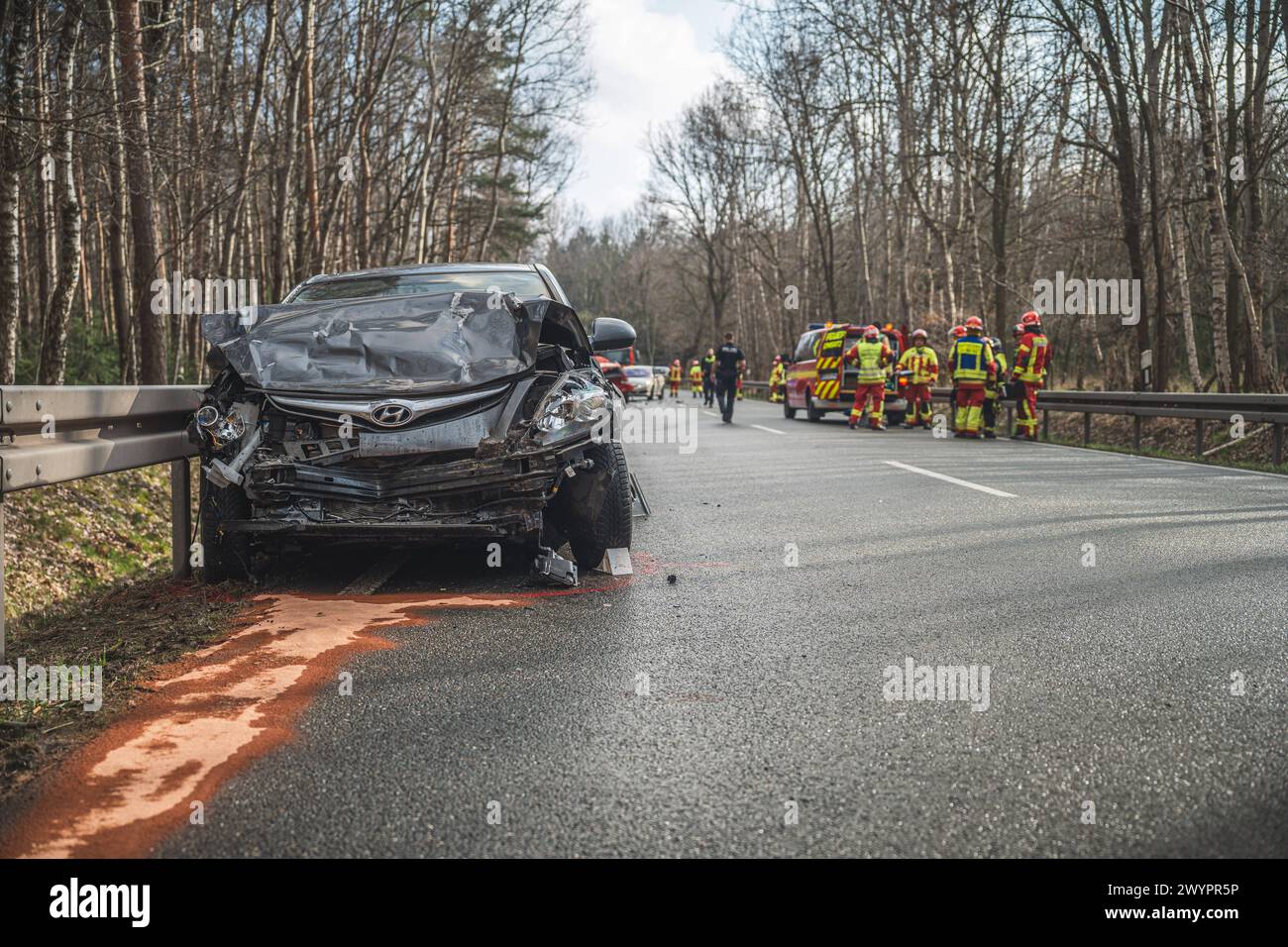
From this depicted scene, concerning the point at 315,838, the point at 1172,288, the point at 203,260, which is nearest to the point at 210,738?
the point at 315,838

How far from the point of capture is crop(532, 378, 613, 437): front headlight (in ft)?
18.4

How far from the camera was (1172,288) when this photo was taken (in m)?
30.6

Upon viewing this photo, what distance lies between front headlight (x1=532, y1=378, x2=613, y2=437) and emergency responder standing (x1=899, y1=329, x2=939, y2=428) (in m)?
16.7

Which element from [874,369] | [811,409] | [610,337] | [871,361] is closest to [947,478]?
[610,337]

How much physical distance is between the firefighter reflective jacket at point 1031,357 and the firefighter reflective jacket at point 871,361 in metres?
3.30

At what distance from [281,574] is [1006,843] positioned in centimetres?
466

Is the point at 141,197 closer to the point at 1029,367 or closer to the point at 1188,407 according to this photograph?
the point at 1029,367

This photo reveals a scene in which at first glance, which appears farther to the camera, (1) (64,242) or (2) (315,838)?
→ (1) (64,242)

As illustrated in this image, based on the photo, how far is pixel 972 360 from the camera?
18281 millimetres

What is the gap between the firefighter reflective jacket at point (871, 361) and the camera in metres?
21.0

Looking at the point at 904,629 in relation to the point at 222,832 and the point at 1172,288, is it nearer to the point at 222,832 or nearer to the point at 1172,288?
the point at 222,832

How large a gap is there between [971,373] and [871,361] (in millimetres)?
2965

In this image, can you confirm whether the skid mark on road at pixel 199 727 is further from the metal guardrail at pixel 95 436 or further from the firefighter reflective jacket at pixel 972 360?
the firefighter reflective jacket at pixel 972 360

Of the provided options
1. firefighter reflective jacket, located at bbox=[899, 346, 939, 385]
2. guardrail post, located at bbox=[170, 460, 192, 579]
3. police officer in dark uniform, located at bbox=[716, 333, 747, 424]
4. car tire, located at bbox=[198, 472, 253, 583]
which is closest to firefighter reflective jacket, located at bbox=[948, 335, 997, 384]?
firefighter reflective jacket, located at bbox=[899, 346, 939, 385]
